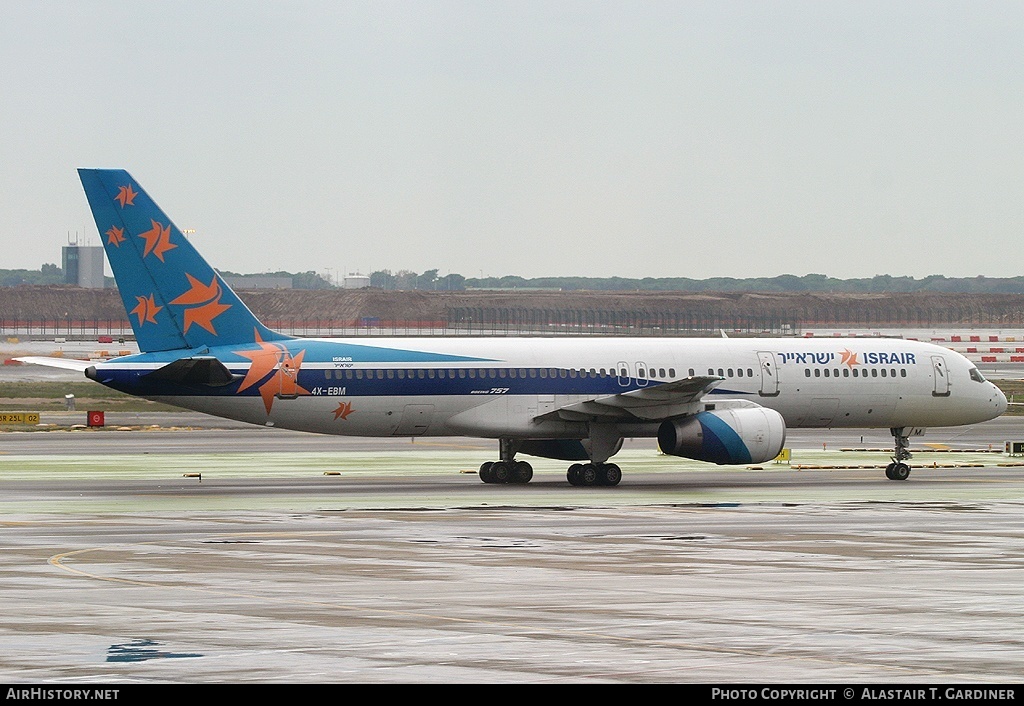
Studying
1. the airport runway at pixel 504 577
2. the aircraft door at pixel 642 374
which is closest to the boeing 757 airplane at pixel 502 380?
the aircraft door at pixel 642 374

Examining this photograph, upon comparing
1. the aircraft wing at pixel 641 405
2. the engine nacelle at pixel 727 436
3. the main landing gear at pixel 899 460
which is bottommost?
the main landing gear at pixel 899 460

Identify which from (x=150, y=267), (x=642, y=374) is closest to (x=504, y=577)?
(x=150, y=267)

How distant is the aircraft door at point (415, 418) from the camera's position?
1602 inches

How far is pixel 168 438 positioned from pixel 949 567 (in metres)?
38.8

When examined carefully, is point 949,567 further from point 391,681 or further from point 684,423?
point 684,423

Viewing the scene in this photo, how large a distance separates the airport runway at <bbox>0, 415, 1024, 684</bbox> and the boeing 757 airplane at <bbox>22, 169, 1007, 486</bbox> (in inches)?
58.0

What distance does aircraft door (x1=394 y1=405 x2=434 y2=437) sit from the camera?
4069cm

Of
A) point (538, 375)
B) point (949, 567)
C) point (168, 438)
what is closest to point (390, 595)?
point (949, 567)

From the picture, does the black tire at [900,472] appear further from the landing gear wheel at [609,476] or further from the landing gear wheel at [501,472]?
the landing gear wheel at [501,472]

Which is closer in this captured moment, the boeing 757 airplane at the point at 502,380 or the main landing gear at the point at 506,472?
the boeing 757 airplane at the point at 502,380

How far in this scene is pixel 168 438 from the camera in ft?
193

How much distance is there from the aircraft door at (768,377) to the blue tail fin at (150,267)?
14.0 metres

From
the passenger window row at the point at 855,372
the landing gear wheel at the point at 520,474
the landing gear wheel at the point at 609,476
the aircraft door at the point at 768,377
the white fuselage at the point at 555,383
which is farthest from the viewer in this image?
the passenger window row at the point at 855,372

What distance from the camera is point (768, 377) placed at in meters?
43.7
